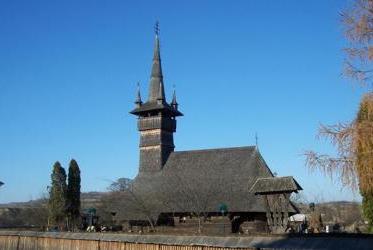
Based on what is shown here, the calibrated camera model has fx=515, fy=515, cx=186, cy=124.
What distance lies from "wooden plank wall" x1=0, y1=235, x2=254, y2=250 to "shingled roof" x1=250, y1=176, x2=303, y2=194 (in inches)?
405

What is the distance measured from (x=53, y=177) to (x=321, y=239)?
116 ft

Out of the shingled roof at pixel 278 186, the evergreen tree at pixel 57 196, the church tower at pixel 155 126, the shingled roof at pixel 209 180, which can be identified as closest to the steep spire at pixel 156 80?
the church tower at pixel 155 126

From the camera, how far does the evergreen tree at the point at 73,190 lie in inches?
1844

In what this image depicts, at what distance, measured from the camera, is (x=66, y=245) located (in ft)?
77.7

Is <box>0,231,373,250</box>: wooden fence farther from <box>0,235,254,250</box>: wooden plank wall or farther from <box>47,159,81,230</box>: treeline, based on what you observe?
<box>47,159,81,230</box>: treeline

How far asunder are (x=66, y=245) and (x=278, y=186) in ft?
39.4

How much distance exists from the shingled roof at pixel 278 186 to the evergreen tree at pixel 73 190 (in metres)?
22.8

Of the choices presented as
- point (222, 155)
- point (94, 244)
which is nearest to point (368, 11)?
point (94, 244)

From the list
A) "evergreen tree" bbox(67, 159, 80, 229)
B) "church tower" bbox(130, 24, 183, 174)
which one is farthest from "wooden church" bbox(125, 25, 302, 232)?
"evergreen tree" bbox(67, 159, 80, 229)

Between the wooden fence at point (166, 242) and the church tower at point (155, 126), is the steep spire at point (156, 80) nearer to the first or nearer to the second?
the church tower at point (155, 126)

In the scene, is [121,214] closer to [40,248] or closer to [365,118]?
[40,248]

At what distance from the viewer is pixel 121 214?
40.4 metres

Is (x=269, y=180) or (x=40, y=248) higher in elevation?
(x=269, y=180)

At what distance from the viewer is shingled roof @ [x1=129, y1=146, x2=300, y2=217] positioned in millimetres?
36625
